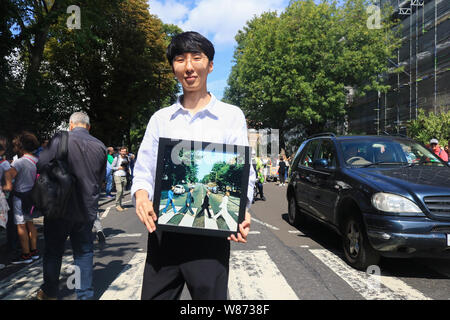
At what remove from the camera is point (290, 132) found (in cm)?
4353

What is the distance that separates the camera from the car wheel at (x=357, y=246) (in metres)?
4.81

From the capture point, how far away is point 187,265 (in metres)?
1.88

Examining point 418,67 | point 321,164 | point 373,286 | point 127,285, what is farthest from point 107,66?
point 418,67

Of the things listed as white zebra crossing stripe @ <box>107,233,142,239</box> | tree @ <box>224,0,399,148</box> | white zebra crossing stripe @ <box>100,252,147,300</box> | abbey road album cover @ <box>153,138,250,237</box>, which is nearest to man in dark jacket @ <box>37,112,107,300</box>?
white zebra crossing stripe @ <box>100,252,147,300</box>

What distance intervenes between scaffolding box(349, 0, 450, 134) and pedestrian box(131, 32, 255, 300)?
92.5 ft

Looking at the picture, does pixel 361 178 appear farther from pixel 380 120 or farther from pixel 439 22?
pixel 380 120

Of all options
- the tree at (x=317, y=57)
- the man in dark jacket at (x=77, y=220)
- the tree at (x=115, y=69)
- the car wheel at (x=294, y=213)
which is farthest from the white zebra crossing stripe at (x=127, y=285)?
the tree at (x=317, y=57)

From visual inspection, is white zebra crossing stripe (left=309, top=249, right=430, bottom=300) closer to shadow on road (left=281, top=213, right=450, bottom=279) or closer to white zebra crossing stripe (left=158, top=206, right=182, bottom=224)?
shadow on road (left=281, top=213, right=450, bottom=279)

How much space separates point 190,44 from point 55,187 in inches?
89.6

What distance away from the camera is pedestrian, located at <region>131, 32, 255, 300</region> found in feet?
6.09

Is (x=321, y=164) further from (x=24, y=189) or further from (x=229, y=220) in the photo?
(x=229, y=220)

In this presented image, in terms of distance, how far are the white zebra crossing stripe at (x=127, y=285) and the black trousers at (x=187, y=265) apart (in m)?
2.23

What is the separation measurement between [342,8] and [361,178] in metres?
28.2
